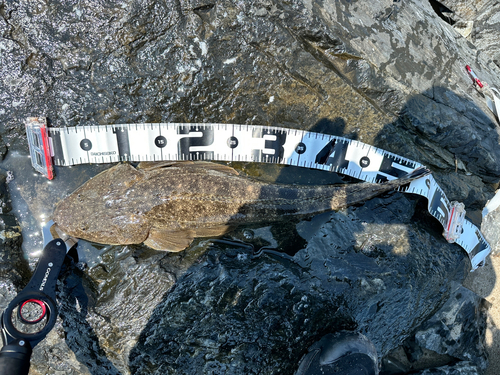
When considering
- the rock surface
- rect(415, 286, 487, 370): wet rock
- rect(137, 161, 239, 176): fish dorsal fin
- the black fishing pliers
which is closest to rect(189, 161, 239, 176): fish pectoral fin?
rect(137, 161, 239, 176): fish dorsal fin

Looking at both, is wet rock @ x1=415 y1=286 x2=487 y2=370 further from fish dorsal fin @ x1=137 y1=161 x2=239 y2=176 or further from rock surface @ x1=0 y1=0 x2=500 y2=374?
fish dorsal fin @ x1=137 y1=161 x2=239 y2=176

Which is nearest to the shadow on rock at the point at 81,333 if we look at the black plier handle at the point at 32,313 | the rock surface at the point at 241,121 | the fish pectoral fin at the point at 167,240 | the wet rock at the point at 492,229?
the rock surface at the point at 241,121

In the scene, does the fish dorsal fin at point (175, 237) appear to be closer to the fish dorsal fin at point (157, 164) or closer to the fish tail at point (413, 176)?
the fish dorsal fin at point (157, 164)

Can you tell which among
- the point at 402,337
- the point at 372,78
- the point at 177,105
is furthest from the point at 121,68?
the point at 402,337

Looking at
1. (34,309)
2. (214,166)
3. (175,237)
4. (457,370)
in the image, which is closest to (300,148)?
(214,166)

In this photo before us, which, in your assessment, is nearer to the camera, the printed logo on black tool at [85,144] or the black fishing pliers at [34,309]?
the black fishing pliers at [34,309]
